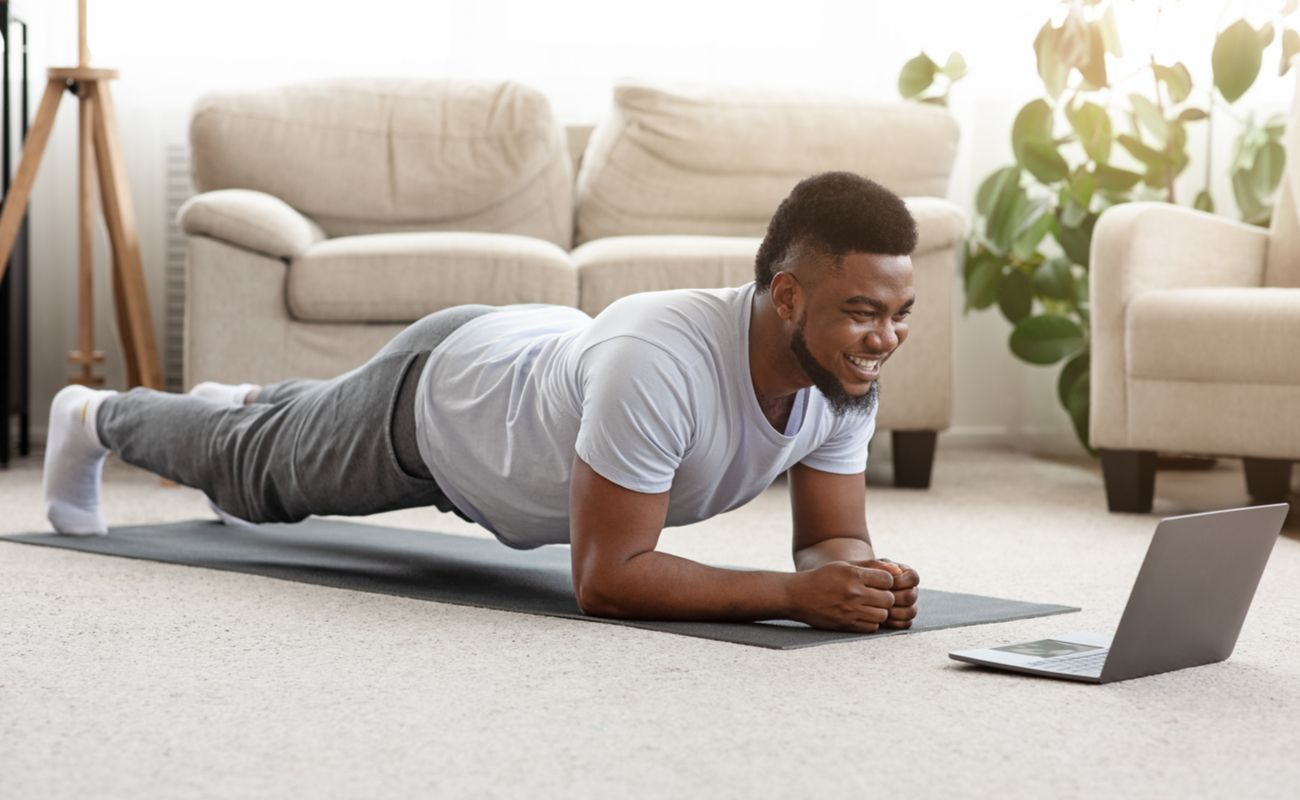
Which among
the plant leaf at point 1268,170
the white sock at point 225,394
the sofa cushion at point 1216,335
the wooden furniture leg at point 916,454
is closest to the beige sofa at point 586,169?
the wooden furniture leg at point 916,454

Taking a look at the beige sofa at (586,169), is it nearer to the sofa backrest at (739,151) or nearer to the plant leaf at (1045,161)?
the sofa backrest at (739,151)

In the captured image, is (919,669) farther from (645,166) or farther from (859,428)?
(645,166)

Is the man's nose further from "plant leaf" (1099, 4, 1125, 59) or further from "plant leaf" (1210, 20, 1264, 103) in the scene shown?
"plant leaf" (1099, 4, 1125, 59)

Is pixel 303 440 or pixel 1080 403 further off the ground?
pixel 303 440

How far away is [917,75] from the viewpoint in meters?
3.92

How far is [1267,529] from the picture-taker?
1.63 metres

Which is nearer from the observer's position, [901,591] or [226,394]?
[901,591]

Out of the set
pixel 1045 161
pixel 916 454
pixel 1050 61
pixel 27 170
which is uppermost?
pixel 1050 61

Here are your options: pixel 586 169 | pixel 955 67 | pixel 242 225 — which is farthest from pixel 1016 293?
pixel 242 225

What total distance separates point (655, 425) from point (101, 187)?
7.19ft

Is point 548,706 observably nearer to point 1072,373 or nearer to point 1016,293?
point 1072,373

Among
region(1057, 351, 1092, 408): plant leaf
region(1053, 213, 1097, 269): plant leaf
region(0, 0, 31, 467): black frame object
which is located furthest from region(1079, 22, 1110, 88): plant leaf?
region(0, 0, 31, 467): black frame object

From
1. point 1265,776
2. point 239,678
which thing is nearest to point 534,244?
point 239,678

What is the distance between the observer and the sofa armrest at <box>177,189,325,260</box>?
3.24m
